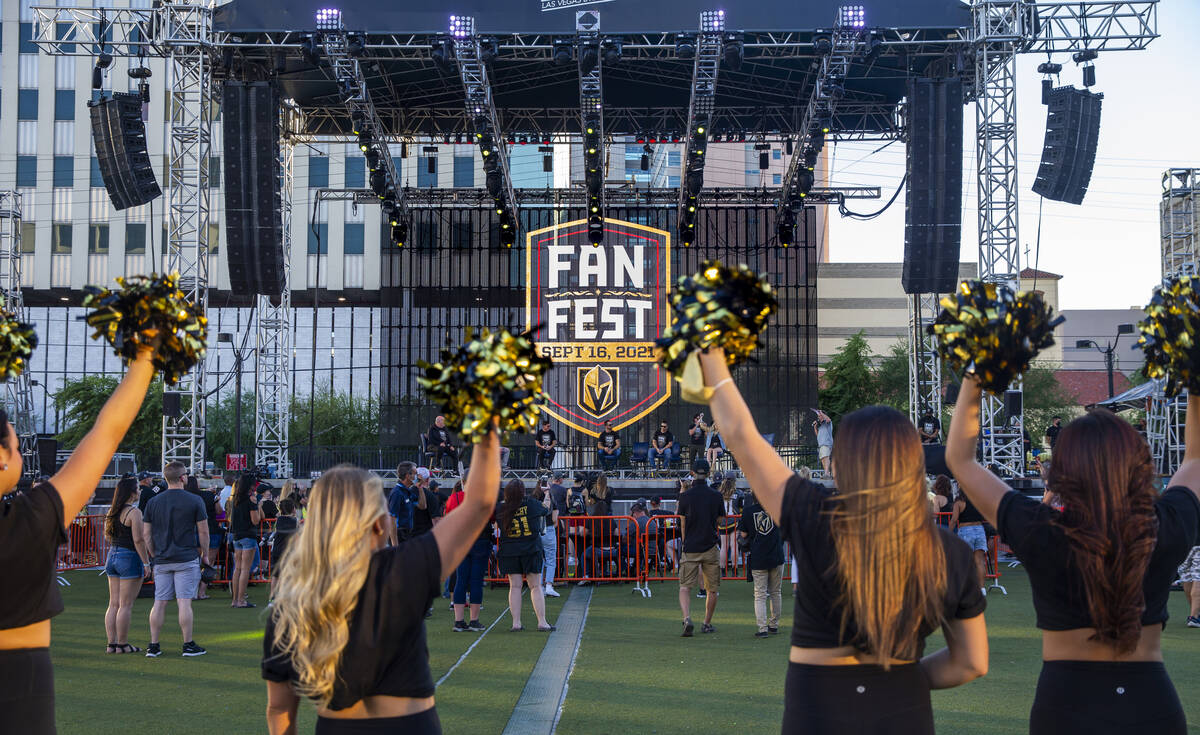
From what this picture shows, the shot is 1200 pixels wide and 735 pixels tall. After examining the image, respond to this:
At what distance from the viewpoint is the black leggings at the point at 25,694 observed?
2.92 metres

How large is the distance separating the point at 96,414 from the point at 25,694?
43190 mm

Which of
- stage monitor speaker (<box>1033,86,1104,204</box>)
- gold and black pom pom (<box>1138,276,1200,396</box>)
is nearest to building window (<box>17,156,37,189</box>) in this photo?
stage monitor speaker (<box>1033,86,1104,204</box>)

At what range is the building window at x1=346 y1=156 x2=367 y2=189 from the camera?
45.7 meters

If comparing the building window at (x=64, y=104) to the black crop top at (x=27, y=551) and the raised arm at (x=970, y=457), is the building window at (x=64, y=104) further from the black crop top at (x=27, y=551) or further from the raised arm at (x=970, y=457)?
the raised arm at (x=970, y=457)

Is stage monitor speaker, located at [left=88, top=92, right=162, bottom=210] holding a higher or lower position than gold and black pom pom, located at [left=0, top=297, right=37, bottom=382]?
higher

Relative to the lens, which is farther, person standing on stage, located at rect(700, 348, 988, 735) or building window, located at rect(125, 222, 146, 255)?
building window, located at rect(125, 222, 146, 255)

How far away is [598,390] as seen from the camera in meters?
29.2

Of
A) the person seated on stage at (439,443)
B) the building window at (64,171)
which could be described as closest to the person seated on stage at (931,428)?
the person seated on stage at (439,443)

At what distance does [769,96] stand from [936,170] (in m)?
5.24

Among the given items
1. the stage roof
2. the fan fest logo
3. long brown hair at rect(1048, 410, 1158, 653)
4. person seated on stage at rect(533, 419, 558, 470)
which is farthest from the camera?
the fan fest logo

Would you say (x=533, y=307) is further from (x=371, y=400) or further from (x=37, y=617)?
(x=37, y=617)

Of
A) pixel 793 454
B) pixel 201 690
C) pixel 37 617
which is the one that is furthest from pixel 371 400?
pixel 37 617

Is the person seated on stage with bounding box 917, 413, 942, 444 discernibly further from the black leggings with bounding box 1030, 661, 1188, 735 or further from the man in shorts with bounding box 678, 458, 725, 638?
the black leggings with bounding box 1030, 661, 1188, 735

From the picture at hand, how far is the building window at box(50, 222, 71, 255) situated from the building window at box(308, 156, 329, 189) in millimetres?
9790
